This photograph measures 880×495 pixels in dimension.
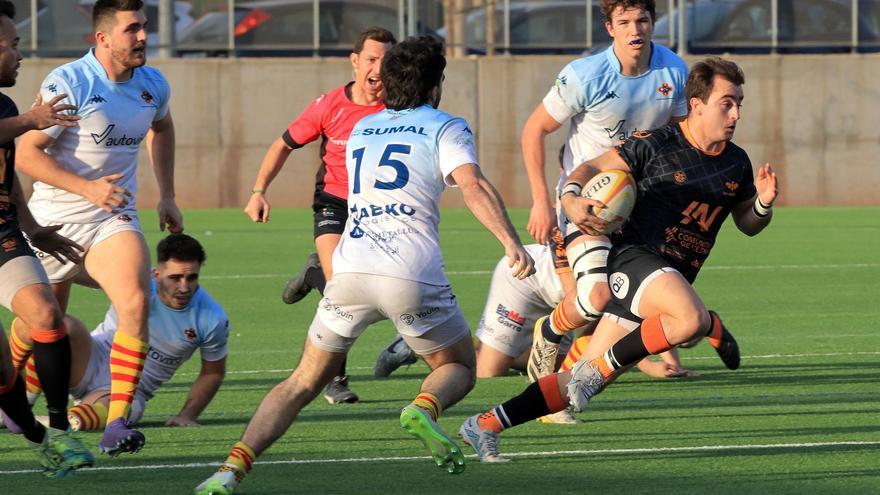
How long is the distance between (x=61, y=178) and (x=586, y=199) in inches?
96.2

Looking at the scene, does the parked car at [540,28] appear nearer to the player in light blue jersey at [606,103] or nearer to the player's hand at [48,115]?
the player in light blue jersey at [606,103]

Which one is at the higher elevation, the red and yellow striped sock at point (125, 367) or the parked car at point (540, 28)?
the parked car at point (540, 28)

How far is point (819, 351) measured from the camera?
1084 centimetres

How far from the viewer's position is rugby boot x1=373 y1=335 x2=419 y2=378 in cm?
1002

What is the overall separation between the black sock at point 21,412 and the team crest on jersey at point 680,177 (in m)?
3.02

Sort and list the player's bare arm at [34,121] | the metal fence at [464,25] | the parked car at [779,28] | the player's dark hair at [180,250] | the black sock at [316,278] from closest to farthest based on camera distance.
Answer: the player's bare arm at [34,121] < the player's dark hair at [180,250] < the black sock at [316,278] < the metal fence at [464,25] < the parked car at [779,28]

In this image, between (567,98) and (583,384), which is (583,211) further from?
(567,98)

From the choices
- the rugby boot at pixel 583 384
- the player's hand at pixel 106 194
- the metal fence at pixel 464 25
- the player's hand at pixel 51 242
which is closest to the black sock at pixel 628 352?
the rugby boot at pixel 583 384

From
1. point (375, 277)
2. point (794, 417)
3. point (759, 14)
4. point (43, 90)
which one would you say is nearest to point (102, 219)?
point (43, 90)

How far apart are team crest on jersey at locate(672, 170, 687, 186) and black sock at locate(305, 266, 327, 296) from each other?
2.72 meters

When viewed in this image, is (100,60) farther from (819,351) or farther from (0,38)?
(819,351)

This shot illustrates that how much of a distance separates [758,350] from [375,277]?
530 centimetres

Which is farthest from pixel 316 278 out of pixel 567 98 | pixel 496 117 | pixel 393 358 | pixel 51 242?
pixel 496 117

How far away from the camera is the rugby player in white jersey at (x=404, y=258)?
249 inches
